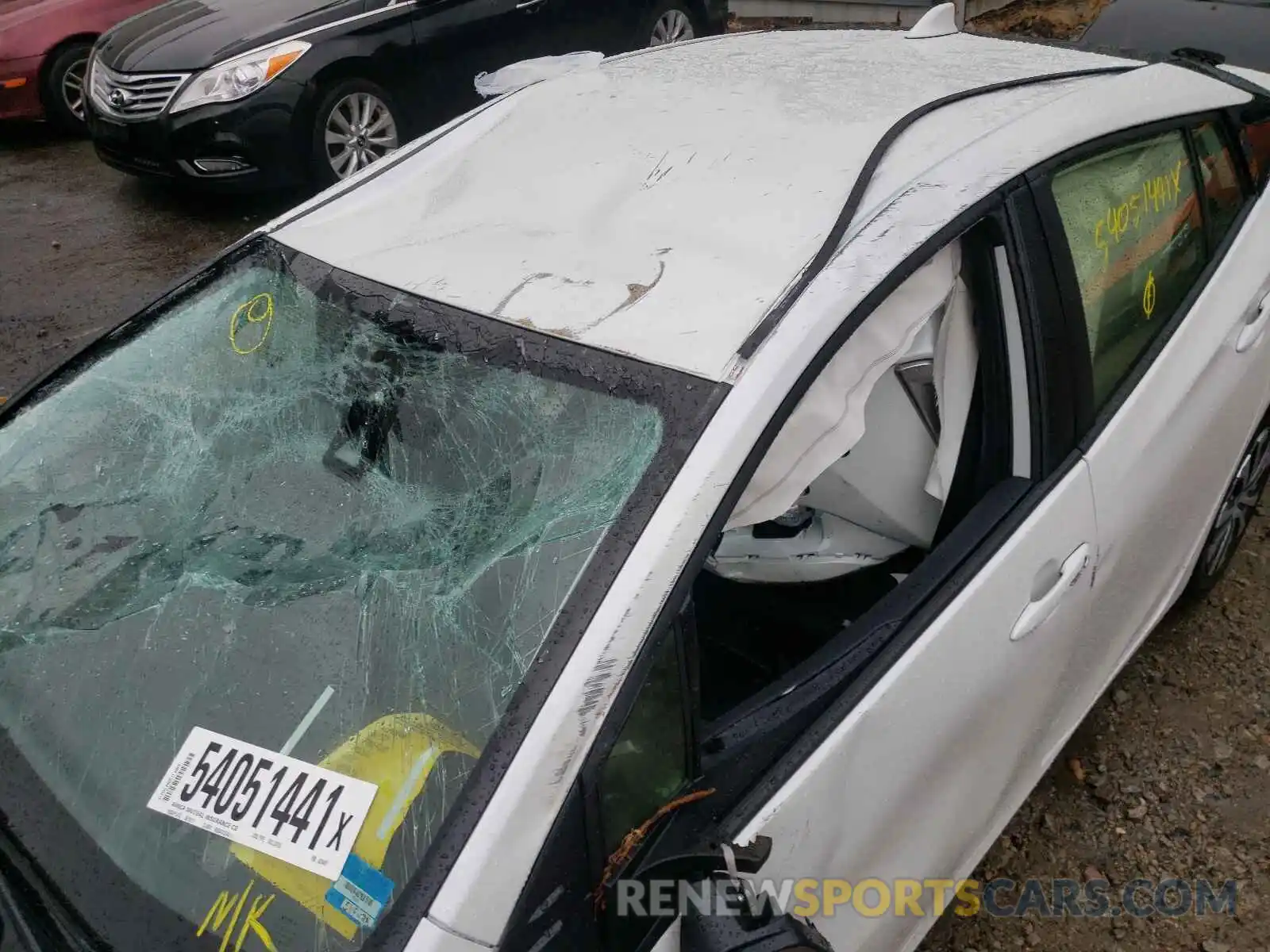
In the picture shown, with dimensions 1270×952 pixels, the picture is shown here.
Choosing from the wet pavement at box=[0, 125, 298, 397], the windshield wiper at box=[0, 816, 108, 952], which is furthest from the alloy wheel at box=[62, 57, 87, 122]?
the windshield wiper at box=[0, 816, 108, 952]

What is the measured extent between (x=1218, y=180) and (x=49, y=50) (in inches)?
299

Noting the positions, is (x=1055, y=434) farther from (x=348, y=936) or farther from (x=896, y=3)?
(x=896, y=3)

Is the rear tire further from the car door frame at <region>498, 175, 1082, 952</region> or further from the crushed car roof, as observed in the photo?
the car door frame at <region>498, 175, 1082, 952</region>

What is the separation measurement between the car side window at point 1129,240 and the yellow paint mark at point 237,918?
1596 mm

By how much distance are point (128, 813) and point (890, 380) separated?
57.2 inches

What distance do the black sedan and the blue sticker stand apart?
4.88m

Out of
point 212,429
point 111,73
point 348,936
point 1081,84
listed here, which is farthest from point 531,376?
point 111,73

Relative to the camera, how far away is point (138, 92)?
217 inches

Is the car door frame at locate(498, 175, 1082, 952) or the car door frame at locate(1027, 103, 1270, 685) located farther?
the car door frame at locate(1027, 103, 1270, 685)

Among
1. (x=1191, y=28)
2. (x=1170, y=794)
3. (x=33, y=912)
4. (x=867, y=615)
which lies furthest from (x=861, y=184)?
(x=1191, y=28)

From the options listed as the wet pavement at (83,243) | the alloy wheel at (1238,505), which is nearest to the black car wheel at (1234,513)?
the alloy wheel at (1238,505)

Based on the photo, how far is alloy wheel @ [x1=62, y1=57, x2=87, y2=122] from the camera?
7316mm

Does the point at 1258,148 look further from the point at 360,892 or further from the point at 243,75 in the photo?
the point at 243,75

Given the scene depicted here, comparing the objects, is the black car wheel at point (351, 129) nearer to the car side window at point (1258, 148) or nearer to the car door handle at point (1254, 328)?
the car side window at point (1258, 148)
